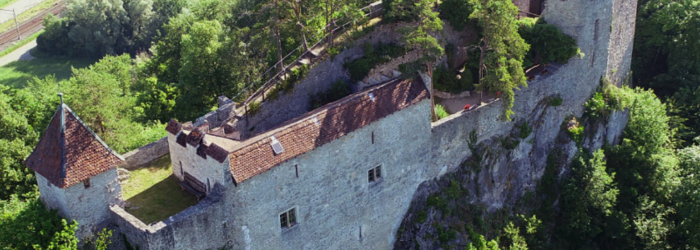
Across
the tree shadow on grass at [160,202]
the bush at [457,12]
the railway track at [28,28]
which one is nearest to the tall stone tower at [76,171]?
the tree shadow on grass at [160,202]

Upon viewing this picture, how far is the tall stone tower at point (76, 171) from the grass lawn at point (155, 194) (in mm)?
1932

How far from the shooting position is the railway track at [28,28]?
96.5m

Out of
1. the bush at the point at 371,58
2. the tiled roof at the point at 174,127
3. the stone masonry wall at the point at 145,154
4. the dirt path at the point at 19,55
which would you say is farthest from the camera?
the dirt path at the point at 19,55

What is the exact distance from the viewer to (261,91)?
39406 mm

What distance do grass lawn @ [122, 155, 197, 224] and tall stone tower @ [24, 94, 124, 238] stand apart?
1932 mm

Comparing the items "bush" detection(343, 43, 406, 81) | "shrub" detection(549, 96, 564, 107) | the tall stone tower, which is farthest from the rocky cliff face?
the tall stone tower

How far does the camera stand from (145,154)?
36.8m

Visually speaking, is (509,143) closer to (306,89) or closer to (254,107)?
(306,89)

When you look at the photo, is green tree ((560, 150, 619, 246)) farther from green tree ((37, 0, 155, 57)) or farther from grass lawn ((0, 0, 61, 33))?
grass lawn ((0, 0, 61, 33))

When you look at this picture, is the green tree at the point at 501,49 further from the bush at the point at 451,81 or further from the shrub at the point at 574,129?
the shrub at the point at 574,129

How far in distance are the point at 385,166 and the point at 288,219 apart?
621 centimetres

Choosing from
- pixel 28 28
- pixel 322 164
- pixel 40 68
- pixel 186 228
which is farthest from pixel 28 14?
pixel 186 228

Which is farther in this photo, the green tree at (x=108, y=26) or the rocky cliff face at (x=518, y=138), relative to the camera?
the green tree at (x=108, y=26)

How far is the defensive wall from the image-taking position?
104 ft
